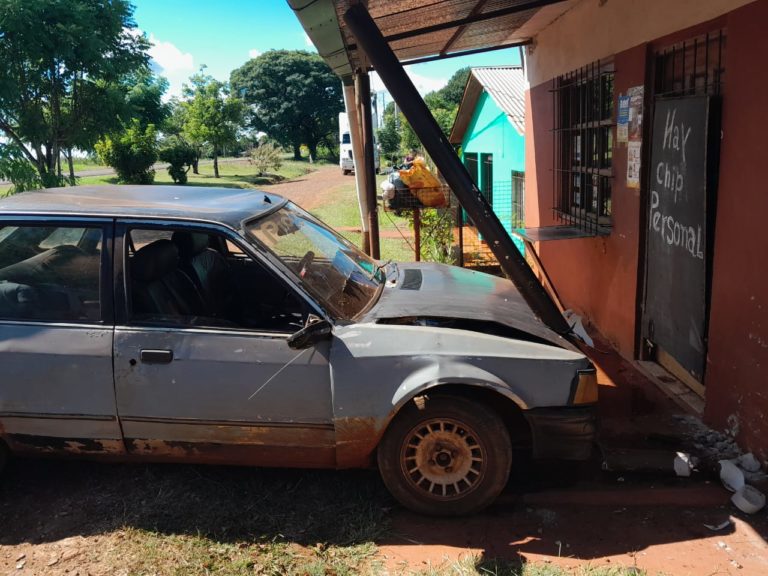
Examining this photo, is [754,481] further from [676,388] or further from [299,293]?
[299,293]

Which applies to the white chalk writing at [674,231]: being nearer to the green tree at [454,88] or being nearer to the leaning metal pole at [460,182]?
the leaning metal pole at [460,182]

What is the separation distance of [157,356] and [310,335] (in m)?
0.81

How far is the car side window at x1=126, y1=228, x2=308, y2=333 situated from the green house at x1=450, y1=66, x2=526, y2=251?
287 inches

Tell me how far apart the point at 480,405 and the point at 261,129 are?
6357cm

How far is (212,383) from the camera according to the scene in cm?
319

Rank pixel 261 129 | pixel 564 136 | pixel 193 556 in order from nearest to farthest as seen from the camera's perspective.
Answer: pixel 193 556 → pixel 564 136 → pixel 261 129

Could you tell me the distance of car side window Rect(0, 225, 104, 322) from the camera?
3.35 meters

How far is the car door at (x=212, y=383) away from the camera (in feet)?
10.4

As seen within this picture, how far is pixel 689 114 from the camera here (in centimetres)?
410

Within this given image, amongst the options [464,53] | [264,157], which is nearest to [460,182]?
[464,53]

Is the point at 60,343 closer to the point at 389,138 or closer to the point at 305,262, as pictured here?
the point at 305,262

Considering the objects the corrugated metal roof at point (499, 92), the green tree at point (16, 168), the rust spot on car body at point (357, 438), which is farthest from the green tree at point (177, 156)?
the rust spot on car body at point (357, 438)

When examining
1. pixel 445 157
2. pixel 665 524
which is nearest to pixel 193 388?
pixel 445 157

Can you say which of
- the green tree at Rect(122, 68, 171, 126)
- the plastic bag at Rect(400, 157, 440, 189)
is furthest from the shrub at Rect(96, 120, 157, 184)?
the plastic bag at Rect(400, 157, 440, 189)
